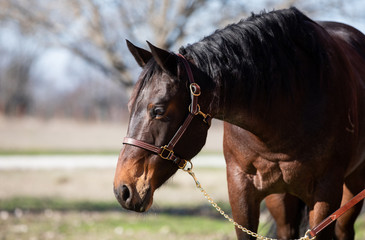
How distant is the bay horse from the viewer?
2479 mm

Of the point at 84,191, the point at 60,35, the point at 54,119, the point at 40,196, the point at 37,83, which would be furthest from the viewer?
the point at 37,83

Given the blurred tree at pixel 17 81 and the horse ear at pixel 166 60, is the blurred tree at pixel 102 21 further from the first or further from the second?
the blurred tree at pixel 17 81

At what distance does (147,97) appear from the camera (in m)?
2.48

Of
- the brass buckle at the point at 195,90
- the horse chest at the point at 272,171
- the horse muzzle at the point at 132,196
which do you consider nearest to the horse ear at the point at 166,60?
the brass buckle at the point at 195,90

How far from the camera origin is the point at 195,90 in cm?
250

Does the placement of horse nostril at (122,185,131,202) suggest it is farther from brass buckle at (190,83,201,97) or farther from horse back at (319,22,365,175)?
horse back at (319,22,365,175)

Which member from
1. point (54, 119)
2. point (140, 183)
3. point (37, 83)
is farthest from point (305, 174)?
point (37, 83)

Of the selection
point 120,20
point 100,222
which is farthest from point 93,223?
point 120,20

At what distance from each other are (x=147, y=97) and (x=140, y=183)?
0.46 meters

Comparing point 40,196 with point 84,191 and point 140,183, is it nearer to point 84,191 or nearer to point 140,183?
point 84,191

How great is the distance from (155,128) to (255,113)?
67 cm

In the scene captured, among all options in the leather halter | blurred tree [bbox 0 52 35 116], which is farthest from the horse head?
blurred tree [bbox 0 52 35 116]

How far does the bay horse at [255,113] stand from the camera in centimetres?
248

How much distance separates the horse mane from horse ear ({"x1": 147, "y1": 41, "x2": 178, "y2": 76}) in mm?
158
